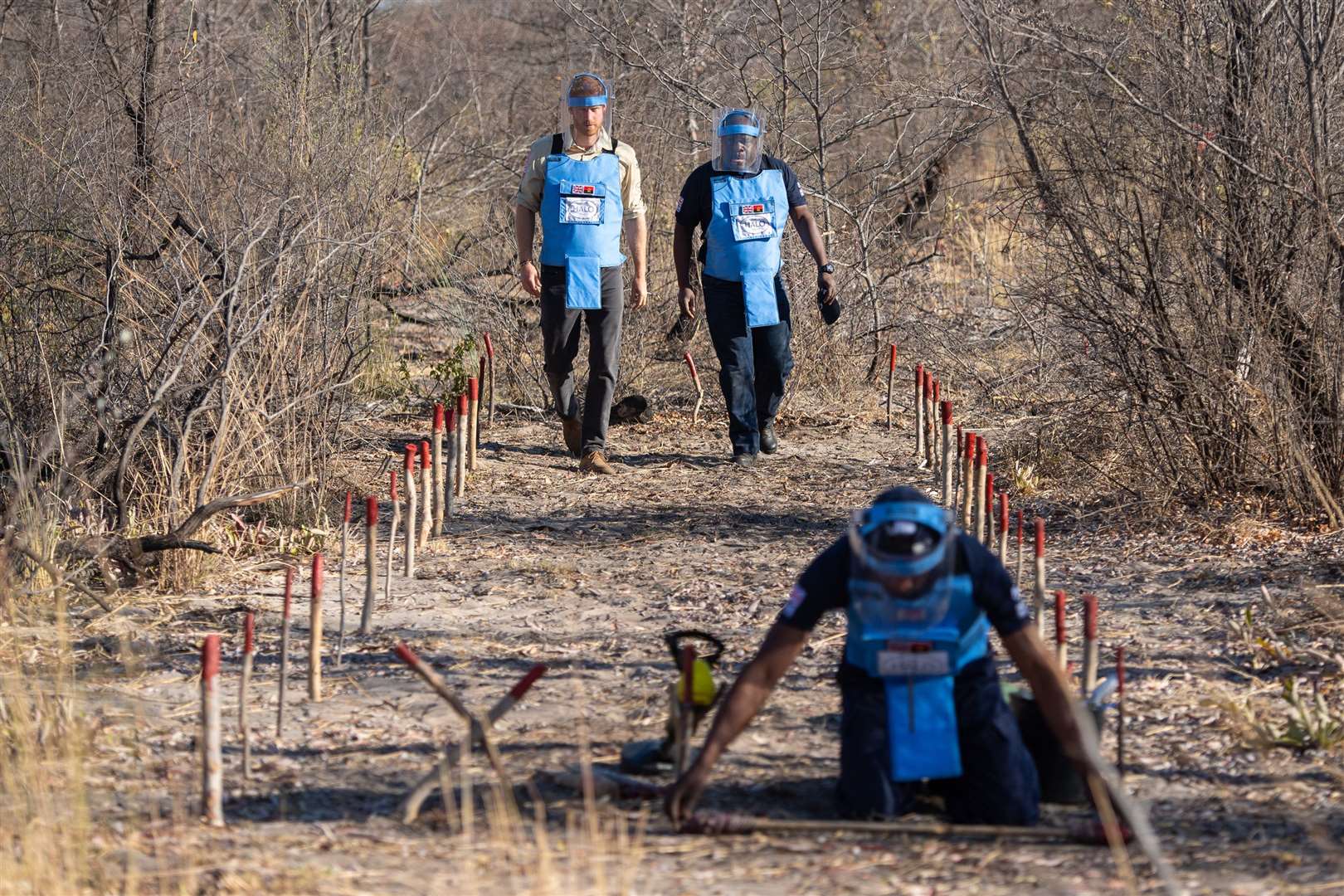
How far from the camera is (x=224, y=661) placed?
571cm

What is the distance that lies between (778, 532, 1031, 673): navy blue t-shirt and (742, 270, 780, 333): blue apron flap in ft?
14.6

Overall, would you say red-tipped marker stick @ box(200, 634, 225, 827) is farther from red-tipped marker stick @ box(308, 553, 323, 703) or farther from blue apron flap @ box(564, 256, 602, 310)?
blue apron flap @ box(564, 256, 602, 310)

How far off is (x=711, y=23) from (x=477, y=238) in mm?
2525

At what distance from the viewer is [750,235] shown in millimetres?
8492

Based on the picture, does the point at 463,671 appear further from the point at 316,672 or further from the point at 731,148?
the point at 731,148

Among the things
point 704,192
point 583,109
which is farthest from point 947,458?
point 583,109

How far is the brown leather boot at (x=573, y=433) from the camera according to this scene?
9.13 m

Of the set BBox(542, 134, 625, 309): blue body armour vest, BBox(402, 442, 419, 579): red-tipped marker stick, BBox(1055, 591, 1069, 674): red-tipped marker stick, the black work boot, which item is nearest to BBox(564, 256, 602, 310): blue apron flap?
BBox(542, 134, 625, 309): blue body armour vest

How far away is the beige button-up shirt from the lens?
844cm

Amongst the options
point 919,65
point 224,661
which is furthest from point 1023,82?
point 919,65

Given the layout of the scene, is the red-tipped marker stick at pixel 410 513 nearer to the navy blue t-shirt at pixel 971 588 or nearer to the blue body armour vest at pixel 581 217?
the blue body armour vest at pixel 581 217

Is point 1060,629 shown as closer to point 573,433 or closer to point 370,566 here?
point 370,566

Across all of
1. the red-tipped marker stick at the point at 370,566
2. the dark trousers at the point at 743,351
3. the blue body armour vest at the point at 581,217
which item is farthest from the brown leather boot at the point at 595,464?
the red-tipped marker stick at the point at 370,566

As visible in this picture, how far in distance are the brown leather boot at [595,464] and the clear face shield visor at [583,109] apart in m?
1.70
